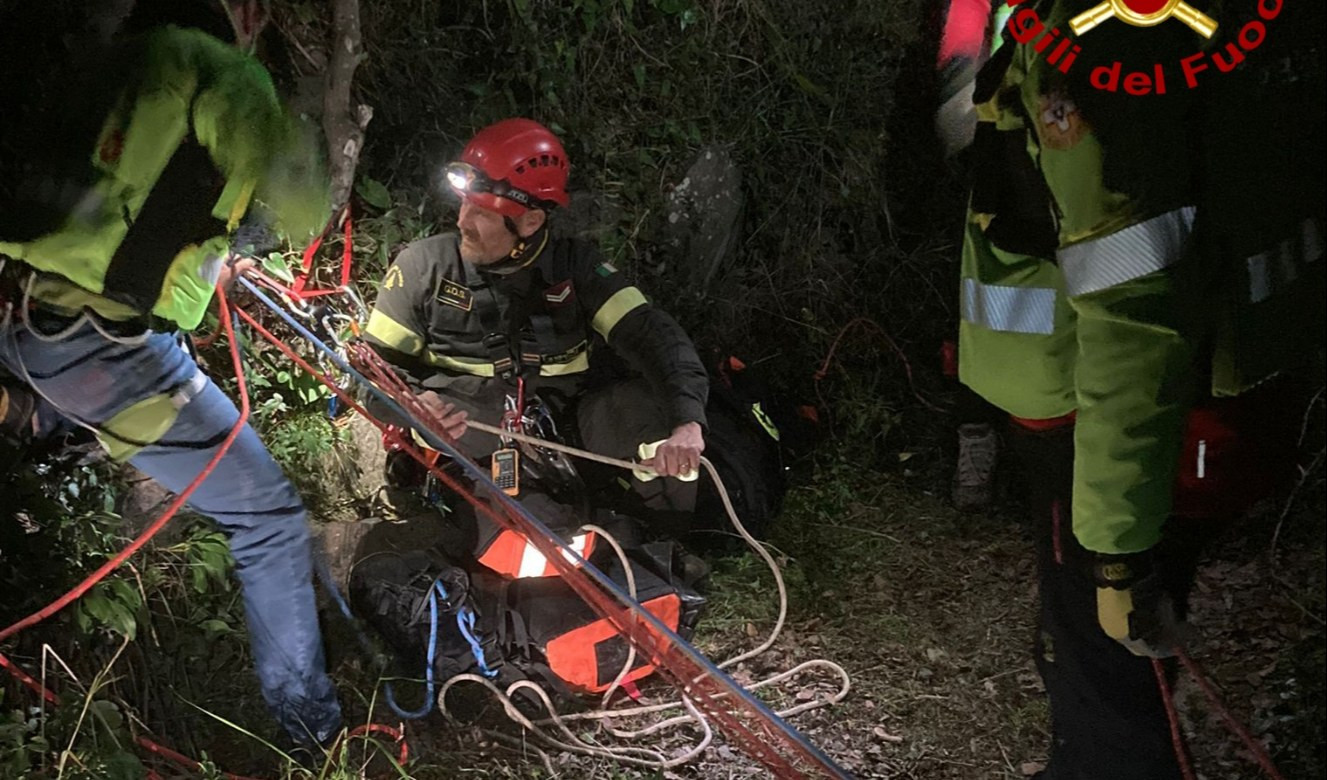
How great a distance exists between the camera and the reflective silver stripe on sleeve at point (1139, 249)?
57.2 inches

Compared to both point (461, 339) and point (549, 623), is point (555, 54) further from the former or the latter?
point (549, 623)

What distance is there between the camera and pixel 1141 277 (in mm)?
1465

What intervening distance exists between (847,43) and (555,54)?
178 centimetres

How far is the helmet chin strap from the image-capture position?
3.47 m

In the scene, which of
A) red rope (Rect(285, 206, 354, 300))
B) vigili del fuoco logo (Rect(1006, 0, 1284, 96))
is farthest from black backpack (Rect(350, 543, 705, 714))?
vigili del fuoco logo (Rect(1006, 0, 1284, 96))

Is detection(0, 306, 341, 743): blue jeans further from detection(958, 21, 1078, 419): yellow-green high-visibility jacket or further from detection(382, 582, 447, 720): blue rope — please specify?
detection(958, 21, 1078, 419): yellow-green high-visibility jacket

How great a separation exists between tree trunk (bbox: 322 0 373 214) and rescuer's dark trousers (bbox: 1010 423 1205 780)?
315cm

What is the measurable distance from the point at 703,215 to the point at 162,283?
308 centimetres

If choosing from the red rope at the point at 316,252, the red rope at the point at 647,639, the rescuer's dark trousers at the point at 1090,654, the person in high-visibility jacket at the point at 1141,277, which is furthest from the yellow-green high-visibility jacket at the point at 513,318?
→ the person in high-visibility jacket at the point at 1141,277

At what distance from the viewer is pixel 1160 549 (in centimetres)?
187

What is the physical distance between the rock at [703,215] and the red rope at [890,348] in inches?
31.1

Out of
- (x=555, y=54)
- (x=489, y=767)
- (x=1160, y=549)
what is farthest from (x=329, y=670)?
(x=555, y=54)

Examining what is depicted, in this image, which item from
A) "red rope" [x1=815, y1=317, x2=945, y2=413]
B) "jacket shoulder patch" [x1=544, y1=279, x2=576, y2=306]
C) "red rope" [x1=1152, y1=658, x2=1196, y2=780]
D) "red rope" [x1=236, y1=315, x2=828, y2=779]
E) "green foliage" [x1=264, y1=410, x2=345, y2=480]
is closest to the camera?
"red rope" [x1=1152, y1=658, x2=1196, y2=780]

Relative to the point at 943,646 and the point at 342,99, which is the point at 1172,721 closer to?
the point at 943,646
